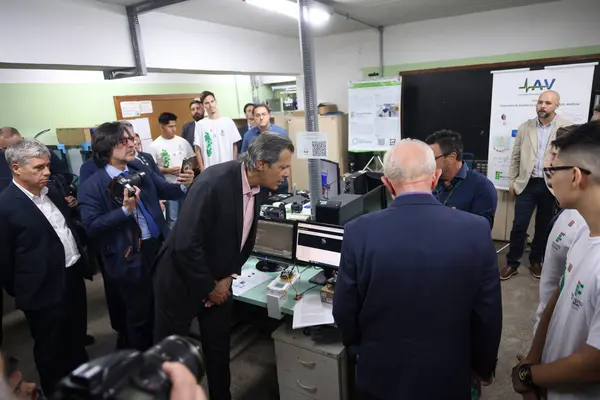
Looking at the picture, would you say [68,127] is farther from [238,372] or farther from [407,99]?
[407,99]

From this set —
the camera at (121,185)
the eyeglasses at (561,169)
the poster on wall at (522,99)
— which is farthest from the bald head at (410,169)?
the poster on wall at (522,99)

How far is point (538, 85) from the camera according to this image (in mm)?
3848

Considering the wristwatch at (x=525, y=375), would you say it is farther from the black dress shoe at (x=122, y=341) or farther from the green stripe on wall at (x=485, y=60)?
the green stripe on wall at (x=485, y=60)

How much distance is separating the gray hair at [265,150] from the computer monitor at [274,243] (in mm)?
668

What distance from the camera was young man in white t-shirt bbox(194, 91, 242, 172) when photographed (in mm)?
4180

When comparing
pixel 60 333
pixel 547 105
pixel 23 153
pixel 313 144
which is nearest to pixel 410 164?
pixel 313 144

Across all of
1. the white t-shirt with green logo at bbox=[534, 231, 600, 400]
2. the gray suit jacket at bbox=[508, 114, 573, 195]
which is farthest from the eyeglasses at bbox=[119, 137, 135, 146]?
the gray suit jacket at bbox=[508, 114, 573, 195]

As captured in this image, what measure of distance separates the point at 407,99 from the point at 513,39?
4.50 ft

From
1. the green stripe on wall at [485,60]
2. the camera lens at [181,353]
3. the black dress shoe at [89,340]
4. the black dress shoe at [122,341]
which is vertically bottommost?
the black dress shoe at [89,340]

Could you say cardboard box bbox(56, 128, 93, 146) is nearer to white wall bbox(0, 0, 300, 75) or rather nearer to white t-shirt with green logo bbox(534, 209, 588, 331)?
white wall bbox(0, 0, 300, 75)

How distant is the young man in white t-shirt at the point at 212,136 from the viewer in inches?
165

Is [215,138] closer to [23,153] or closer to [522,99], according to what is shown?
[23,153]

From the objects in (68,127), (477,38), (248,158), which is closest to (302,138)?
(248,158)

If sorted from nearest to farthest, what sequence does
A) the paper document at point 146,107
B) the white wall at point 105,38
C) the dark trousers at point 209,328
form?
the dark trousers at point 209,328 → the white wall at point 105,38 → the paper document at point 146,107
